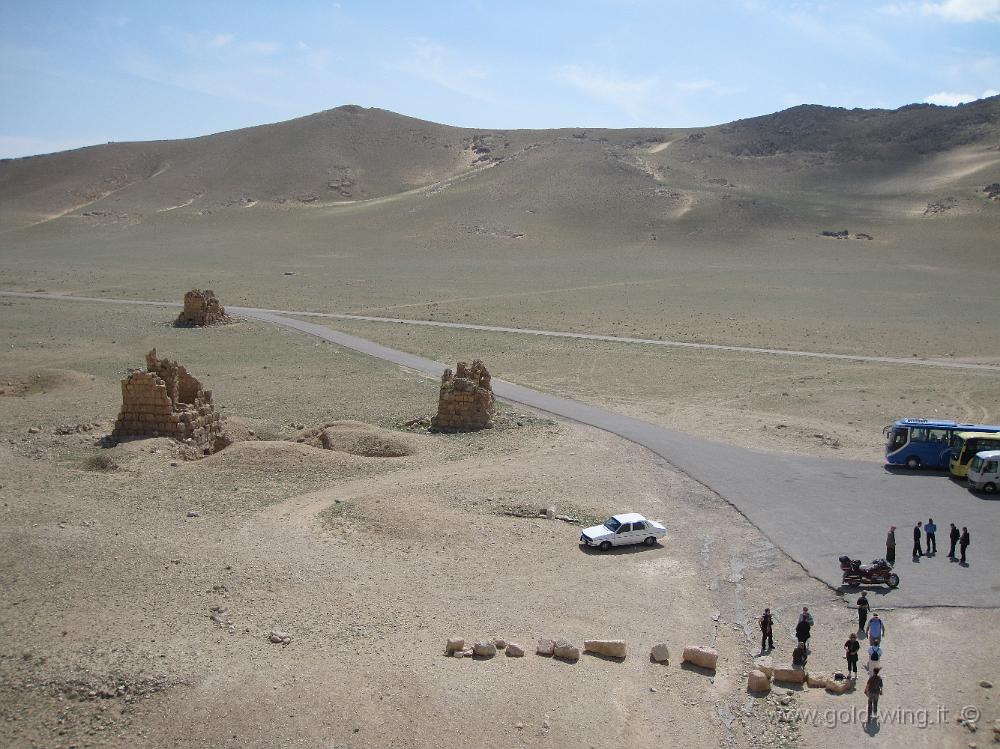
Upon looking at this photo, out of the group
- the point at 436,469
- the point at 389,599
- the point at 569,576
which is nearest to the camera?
the point at 389,599

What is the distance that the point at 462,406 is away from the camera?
26.5m

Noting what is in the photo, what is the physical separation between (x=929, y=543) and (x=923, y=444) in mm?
6663

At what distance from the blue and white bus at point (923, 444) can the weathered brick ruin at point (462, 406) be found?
36.7 ft

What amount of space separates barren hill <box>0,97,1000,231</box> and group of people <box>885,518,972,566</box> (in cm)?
8825

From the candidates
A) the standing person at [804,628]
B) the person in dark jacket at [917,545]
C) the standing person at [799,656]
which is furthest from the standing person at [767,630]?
the person in dark jacket at [917,545]

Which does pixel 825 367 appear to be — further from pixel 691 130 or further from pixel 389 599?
pixel 691 130

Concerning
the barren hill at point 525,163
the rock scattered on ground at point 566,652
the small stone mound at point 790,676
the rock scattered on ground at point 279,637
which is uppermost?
the barren hill at point 525,163

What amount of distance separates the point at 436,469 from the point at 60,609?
34.6ft

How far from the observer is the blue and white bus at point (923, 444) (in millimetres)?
23406

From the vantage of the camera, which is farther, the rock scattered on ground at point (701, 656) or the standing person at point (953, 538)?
the standing person at point (953, 538)

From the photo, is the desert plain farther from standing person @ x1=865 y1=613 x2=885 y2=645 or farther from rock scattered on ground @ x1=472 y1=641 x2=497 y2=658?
standing person @ x1=865 y1=613 x2=885 y2=645

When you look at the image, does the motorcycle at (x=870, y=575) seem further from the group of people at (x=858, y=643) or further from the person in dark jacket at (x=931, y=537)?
the person in dark jacket at (x=931, y=537)

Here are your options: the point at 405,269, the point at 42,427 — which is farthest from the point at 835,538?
the point at 405,269

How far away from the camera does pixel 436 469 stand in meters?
21.7
